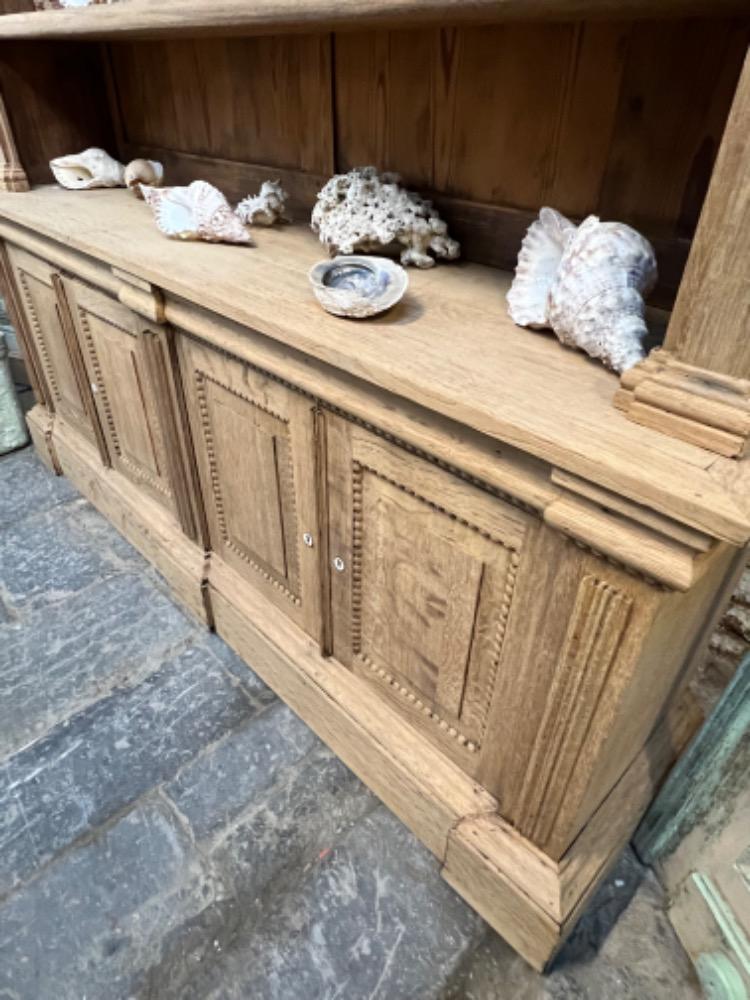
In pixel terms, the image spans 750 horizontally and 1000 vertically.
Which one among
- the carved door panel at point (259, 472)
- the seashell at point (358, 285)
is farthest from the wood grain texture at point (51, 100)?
the seashell at point (358, 285)

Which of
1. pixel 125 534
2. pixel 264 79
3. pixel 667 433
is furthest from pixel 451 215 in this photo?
pixel 125 534

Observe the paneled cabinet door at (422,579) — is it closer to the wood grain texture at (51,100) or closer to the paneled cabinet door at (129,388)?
the paneled cabinet door at (129,388)

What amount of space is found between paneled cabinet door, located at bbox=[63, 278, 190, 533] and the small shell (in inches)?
31.1

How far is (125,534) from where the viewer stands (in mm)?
2020

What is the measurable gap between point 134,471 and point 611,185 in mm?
1475

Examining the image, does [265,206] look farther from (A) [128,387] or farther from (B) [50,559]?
(B) [50,559]

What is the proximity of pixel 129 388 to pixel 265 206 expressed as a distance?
0.61 meters

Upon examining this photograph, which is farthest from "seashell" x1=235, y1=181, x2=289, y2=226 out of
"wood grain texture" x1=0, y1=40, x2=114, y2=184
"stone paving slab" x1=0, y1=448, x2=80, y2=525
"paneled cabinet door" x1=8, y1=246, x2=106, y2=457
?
"stone paving slab" x1=0, y1=448, x2=80, y2=525

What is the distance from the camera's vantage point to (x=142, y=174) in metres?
1.71

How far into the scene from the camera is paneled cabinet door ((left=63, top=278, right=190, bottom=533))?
4.78 ft

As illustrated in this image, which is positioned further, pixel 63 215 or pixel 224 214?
pixel 63 215

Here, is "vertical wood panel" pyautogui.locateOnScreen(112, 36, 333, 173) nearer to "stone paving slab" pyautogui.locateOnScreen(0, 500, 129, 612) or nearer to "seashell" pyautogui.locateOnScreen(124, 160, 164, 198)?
"seashell" pyautogui.locateOnScreen(124, 160, 164, 198)

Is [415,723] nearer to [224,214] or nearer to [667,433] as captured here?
[667,433]

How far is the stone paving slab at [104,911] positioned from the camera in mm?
1076
